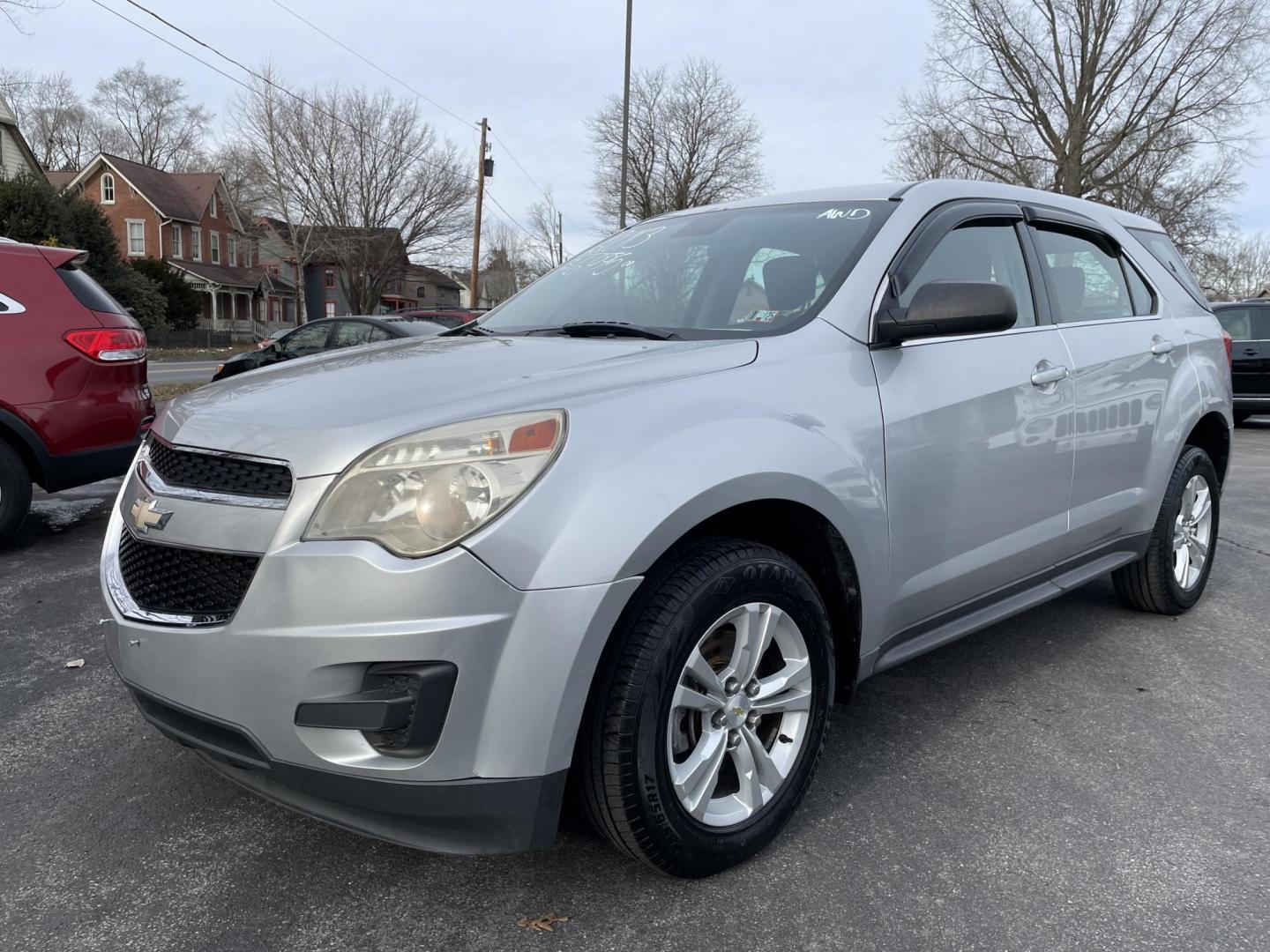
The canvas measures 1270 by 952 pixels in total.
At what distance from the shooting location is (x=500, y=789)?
190 centimetres

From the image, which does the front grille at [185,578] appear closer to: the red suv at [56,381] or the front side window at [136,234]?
the red suv at [56,381]

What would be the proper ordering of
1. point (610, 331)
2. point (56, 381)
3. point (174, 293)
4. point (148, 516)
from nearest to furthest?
point (148, 516) → point (610, 331) → point (56, 381) → point (174, 293)

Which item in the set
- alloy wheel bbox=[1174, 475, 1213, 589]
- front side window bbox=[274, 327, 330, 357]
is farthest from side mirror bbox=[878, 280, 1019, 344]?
front side window bbox=[274, 327, 330, 357]

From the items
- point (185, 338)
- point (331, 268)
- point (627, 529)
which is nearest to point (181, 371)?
point (185, 338)

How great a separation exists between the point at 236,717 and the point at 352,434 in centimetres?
63

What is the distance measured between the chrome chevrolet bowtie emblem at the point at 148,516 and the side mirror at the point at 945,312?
187cm

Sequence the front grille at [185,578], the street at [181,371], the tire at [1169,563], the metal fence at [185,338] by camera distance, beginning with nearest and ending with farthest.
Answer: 1. the front grille at [185,578]
2. the tire at [1169,563]
3. the street at [181,371]
4. the metal fence at [185,338]

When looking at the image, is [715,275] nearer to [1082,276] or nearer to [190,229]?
[1082,276]

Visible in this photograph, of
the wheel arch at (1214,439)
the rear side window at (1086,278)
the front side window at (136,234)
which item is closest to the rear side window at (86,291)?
the rear side window at (1086,278)

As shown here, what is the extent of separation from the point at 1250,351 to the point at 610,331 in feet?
43.9

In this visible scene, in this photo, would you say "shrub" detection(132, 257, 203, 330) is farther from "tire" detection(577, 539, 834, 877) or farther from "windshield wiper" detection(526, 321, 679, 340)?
"tire" detection(577, 539, 834, 877)

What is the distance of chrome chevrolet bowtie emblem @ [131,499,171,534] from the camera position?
7.07ft

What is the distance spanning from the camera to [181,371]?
2448 cm

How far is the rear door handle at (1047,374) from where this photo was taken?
3105 millimetres
